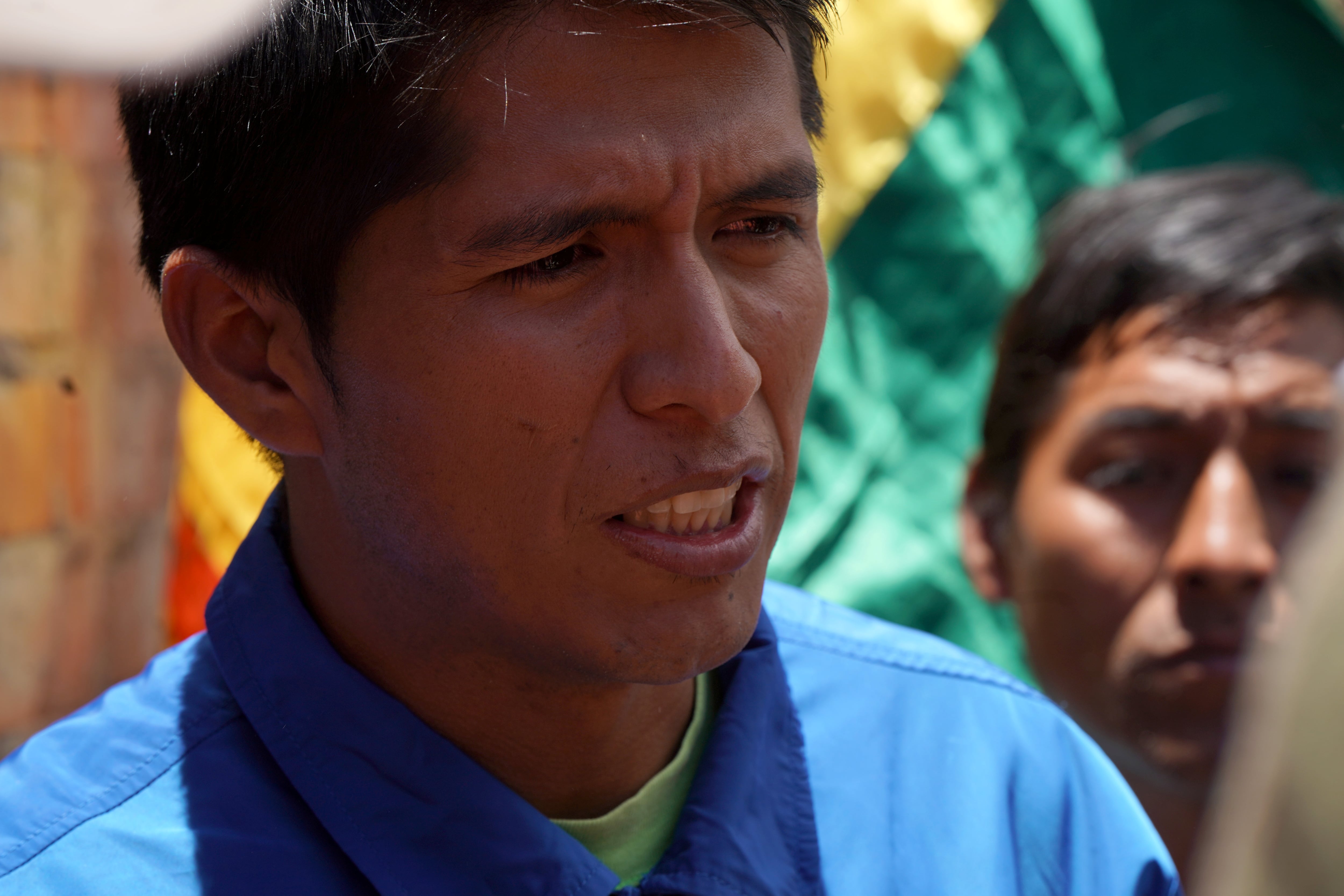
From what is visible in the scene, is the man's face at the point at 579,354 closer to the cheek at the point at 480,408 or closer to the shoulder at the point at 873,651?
the cheek at the point at 480,408

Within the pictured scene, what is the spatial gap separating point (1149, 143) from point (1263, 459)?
1.28m

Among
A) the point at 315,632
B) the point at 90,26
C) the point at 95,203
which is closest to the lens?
the point at 315,632

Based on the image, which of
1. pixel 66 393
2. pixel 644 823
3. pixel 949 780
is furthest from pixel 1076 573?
pixel 66 393

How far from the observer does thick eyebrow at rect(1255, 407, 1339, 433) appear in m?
2.19

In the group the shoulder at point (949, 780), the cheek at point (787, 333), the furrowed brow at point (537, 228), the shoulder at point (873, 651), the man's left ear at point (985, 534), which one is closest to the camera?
the furrowed brow at point (537, 228)

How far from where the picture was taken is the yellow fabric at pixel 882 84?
3.19 meters

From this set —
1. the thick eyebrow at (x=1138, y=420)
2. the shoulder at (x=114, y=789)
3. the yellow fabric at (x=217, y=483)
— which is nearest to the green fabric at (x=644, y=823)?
the shoulder at (x=114, y=789)

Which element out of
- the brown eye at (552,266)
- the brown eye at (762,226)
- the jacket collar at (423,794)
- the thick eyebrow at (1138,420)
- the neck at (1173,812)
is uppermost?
the brown eye at (552,266)

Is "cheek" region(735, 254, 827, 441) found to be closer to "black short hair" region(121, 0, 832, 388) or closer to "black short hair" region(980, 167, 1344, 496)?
"black short hair" region(121, 0, 832, 388)

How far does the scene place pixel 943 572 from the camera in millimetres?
3104

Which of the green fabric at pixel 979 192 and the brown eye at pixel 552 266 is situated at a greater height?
the brown eye at pixel 552 266

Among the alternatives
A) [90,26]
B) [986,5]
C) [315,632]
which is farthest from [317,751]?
[986,5]

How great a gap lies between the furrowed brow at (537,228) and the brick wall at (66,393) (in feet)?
4.15

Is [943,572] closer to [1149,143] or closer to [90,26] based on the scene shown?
[1149,143]
